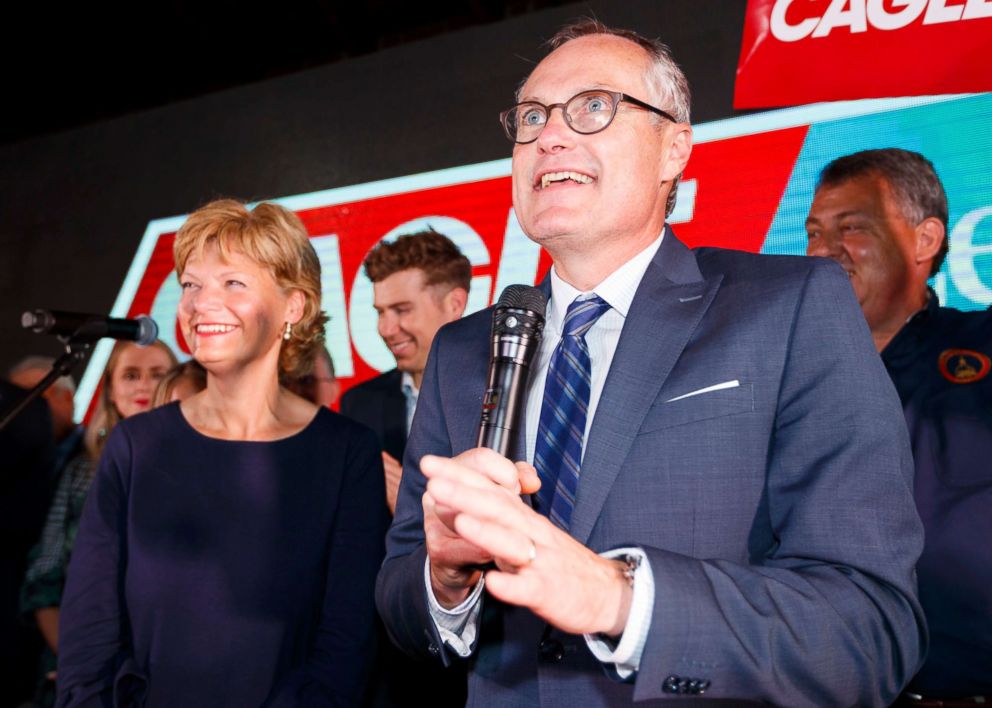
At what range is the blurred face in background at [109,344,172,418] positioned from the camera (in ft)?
13.1

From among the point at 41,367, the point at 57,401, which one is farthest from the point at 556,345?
the point at 41,367

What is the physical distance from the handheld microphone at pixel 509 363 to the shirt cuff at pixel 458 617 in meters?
0.29

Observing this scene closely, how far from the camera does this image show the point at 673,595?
3.44 feet

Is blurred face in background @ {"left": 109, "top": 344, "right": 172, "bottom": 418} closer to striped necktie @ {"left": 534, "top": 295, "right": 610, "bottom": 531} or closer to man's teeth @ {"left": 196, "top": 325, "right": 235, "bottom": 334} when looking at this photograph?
man's teeth @ {"left": 196, "top": 325, "right": 235, "bottom": 334}

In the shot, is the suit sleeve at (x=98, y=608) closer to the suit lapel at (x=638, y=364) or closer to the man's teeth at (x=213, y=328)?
the man's teeth at (x=213, y=328)

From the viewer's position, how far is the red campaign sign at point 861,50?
2695 mm

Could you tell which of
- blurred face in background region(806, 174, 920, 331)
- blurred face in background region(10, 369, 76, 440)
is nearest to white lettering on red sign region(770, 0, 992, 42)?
blurred face in background region(806, 174, 920, 331)

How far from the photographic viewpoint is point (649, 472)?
1337mm

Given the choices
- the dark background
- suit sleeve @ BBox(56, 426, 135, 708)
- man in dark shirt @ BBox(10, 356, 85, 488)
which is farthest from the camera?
man in dark shirt @ BBox(10, 356, 85, 488)

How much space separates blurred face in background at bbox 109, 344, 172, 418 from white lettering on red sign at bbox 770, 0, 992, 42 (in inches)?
114

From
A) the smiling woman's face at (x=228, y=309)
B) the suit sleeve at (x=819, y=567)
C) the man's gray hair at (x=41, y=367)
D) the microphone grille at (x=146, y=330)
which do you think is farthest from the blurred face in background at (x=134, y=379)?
the suit sleeve at (x=819, y=567)

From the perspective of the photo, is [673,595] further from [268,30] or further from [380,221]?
[268,30]

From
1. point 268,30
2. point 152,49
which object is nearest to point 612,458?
point 268,30

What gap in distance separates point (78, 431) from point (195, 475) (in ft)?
8.36
